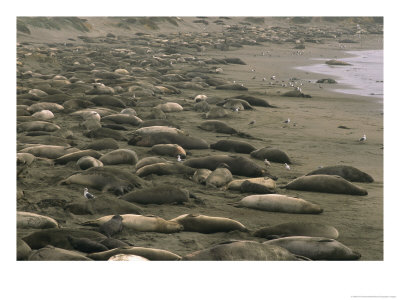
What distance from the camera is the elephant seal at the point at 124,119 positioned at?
1072 cm

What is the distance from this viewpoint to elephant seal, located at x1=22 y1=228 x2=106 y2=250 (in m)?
4.91

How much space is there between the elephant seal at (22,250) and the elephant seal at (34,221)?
2.41ft

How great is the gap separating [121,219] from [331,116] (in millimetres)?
8024

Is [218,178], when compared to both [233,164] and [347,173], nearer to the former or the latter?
[233,164]

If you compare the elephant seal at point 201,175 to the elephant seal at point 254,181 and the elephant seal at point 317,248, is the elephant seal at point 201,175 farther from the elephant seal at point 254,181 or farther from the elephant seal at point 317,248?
the elephant seal at point 317,248

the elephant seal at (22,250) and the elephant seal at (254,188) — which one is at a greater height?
the elephant seal at (254,188)

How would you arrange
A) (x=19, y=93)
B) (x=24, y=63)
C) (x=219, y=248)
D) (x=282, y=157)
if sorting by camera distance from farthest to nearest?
(x=24, y=63) → (x=19, y=93) → (x=282, y=157) → (x=219, y=248)

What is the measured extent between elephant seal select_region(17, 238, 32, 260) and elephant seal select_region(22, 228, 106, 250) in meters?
0.20

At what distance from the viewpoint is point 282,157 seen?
8.52 m

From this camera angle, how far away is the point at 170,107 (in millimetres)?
12453

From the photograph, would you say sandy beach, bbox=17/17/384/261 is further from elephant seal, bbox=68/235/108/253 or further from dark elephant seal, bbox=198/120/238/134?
elephant seal, bbox=68/235/108/253

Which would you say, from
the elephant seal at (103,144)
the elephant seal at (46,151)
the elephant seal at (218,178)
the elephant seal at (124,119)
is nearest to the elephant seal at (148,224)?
the elephant seal at (218,178)

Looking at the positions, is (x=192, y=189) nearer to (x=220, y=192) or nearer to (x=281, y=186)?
(x=220, y=192)
